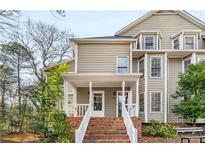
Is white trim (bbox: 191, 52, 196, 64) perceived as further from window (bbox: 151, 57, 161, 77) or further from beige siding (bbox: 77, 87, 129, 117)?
beige siding (bbox: 77, 87, 129, 117)

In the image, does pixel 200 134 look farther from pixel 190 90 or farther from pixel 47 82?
pixel 47 82

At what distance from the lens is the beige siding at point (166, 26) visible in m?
9.81

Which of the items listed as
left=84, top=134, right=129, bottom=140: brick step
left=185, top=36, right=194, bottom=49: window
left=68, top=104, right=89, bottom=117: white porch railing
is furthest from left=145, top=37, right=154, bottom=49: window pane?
left=84, top=134, right=129, bottom=140: brick step

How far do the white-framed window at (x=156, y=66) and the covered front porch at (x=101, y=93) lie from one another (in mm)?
395

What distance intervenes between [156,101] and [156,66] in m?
0.73

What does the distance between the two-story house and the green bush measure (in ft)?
0.68

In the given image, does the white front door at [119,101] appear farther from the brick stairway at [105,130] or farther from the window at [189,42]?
the window at [189,42]

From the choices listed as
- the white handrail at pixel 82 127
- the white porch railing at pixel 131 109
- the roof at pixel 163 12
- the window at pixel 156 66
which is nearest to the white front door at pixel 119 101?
the white porch railing at pixel 131 109

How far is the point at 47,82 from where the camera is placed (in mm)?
9609

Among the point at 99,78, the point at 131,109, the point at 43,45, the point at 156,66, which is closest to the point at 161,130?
the point at 131,109

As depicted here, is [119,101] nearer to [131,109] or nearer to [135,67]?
[131,109]

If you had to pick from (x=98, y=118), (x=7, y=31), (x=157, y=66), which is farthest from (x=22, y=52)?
(x=157, y=66)

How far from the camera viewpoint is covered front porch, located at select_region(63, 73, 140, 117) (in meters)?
9.62

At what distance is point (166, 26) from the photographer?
1006cm
